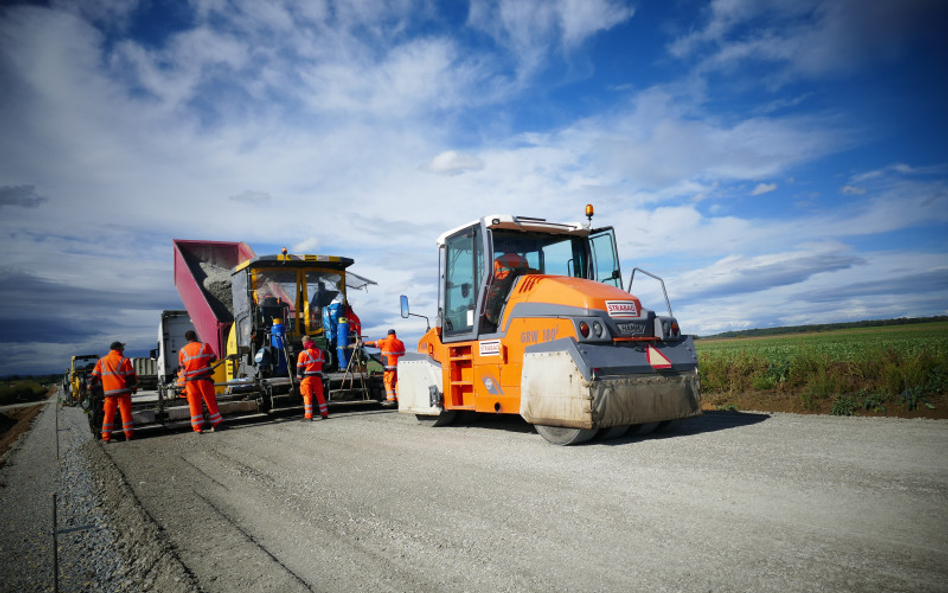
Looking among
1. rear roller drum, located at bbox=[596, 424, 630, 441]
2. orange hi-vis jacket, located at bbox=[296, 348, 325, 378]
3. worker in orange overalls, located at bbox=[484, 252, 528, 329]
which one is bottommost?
rear roller drum, located at bbox=[596, 424, 630, 441]

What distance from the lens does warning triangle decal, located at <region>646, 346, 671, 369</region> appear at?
5.76m

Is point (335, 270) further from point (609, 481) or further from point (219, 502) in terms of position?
point (609, 481)

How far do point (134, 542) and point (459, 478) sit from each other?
2257mm

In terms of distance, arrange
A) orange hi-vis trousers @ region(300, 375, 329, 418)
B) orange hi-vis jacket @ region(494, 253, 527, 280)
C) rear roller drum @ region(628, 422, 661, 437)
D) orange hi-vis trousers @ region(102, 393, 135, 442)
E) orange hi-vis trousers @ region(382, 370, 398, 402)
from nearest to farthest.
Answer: rear roller drum @ region(628, 422, 661, 437) → orange hi-vis jacket @ region(494, 253, 527, 280) → orange hi-vis trousers @ region(102, 393, 135, 442) → orange hi-vis trousers @ region(300, 375, 329, 418) → orange hi-vis trousers @ region(382, 370, 398, 402)

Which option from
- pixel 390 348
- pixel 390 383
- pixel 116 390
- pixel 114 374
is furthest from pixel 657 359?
pixel 114 374


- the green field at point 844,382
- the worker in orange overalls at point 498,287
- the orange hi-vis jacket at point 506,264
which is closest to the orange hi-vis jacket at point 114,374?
the worker in orange overalls at point 498,287

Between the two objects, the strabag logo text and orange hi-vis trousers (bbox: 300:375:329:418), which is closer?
the strabag logo text

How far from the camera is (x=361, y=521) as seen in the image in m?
3.53

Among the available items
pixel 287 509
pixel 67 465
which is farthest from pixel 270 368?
pixel 287 509

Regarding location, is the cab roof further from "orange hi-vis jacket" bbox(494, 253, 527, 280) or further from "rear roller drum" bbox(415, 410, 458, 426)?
"rear roller drum" bbox(415, 410, 458, 426)

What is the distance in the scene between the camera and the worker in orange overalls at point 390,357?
10.6 meters

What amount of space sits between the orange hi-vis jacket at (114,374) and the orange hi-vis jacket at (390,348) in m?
4.17

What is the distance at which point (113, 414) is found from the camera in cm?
830

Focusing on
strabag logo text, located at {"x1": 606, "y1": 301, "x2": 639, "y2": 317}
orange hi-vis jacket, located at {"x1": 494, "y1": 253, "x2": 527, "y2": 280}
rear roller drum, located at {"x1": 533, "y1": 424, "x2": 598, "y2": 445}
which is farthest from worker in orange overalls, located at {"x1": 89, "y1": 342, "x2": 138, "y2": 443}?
strabag logo text, located at {"x1": 606, "y1": 301, "x2": 639, "y2": 317}
